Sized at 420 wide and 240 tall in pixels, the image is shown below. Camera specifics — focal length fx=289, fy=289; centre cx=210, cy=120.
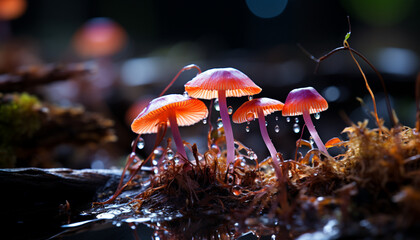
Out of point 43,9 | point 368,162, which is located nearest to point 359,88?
point 368,162

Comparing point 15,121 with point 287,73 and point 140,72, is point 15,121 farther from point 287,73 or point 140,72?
point 140,72

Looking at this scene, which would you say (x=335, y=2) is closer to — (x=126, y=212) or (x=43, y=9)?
(x=126, y=212)

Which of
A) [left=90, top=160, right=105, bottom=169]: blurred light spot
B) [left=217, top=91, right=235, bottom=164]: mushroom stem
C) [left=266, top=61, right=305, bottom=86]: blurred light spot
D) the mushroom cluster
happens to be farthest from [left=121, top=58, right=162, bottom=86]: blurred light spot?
[left=217, top=91, right=235, bottom=164]: mushroom stem

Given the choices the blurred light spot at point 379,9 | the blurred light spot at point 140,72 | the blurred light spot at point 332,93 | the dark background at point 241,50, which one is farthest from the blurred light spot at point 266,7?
the blurred light spot at point 332,93

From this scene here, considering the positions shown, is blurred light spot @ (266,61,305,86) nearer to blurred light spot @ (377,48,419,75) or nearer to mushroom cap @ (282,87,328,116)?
blurred light spot @ (377,48,419,75)

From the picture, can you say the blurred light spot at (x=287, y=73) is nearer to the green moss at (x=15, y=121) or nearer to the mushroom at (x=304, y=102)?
the mushroom at (x=304, y=102)

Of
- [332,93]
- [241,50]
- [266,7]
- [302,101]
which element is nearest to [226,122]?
[302,101]
